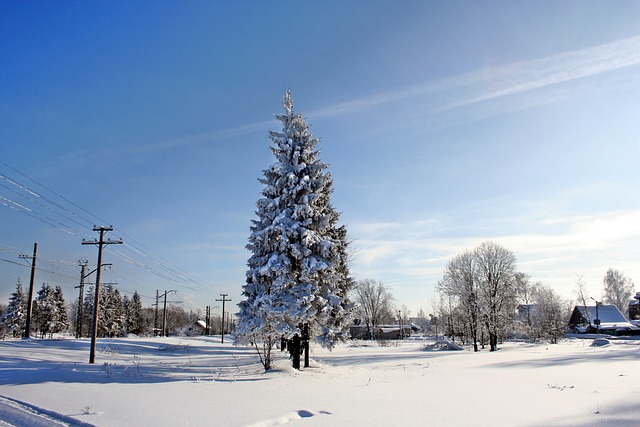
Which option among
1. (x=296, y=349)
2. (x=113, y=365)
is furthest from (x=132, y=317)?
(x=296, y=349)

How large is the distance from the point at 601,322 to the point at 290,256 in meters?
90.5

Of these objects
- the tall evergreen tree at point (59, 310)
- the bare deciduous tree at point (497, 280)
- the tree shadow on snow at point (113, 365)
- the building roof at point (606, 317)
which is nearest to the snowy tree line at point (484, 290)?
the bare deciduous tree at point (497, 280)

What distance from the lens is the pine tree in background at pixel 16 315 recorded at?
6875 centimetres

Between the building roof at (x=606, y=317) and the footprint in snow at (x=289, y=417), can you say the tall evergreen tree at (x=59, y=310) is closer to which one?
the footprint in snow at (x=289, y=417)

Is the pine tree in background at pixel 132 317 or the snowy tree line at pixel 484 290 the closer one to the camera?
the snowy tree line at pixel 484 290

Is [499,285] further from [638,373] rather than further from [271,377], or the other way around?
[271,377]

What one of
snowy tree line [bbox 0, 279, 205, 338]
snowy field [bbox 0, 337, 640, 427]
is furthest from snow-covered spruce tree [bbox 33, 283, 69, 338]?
snowy field [bbox 0, 337, 640, 427]

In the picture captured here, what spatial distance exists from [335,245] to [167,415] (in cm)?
Result: 1317

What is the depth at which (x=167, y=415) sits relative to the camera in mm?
8875

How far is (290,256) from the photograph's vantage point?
68.2 ft

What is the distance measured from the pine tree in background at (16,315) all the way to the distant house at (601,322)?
325 ft

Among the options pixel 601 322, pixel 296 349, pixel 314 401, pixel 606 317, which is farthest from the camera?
pixel 606 317

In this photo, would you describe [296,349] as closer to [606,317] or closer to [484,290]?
[484,290]

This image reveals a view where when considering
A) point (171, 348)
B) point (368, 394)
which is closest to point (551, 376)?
point (368, 394)
